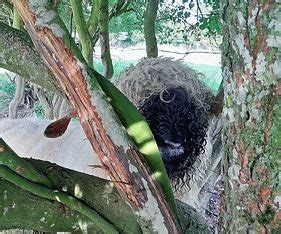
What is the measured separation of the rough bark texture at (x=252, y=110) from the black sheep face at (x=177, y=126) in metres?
0.70

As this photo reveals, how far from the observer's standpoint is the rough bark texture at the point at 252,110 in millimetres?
612

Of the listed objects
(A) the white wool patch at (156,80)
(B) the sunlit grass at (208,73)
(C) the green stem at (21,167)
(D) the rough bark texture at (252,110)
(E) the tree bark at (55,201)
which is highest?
(D) the rough bark texture at (252,110)

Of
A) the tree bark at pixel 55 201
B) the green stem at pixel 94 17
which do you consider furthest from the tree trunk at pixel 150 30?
the tree bark at pixel 55 201

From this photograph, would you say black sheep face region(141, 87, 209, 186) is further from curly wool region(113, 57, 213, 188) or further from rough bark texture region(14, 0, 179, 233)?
rough bark texture region(14, 0, 179, 233)

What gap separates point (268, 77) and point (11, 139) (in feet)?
4.79

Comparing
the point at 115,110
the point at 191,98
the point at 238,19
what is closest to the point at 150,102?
the point at 191,98

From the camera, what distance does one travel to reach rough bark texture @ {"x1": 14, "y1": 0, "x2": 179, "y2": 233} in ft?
2.29

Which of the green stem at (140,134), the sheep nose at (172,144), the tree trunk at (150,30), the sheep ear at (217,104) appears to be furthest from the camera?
the tree trunk at (150,30)

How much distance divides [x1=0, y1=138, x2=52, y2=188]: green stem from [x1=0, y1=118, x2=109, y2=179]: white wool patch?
0.69 meters

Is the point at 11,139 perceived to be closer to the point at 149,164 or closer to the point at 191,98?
the point at 191,98

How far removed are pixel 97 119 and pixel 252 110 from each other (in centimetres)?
21

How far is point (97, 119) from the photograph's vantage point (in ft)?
2.29

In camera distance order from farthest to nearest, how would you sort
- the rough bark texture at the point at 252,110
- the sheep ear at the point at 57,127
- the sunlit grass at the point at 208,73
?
the sunlit grass at the point at 208,73 → the sheep ear at the point at 57,127 → the rough bark texture at the point at 252,110

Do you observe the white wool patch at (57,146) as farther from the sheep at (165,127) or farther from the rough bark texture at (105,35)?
the rough bark texture at (105,35)
